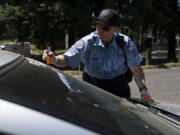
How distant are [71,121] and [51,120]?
0.28 ft

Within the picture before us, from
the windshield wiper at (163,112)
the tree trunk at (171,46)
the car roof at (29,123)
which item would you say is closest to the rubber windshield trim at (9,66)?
the car roof at (29,123)

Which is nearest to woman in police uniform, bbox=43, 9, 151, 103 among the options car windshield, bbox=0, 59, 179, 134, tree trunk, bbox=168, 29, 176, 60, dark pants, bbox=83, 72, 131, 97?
dark pants, bbox=83, 72, 131, 97

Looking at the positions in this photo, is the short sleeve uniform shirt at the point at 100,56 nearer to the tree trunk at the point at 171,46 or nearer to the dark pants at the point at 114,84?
the dark pants at the point at 114,84

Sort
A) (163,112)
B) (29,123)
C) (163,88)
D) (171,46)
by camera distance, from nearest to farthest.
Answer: (29,123) → (163,112) → (163,88) → (171,46)

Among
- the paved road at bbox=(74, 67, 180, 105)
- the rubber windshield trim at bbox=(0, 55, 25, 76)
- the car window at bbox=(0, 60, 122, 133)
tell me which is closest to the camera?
the car window at bbox=(0, 60, 122, 133)

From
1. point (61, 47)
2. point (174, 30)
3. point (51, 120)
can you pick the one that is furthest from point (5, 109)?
point (61, 47)

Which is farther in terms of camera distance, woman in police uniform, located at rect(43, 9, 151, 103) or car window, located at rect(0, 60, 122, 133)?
woman in police uniform, located at rect(43, 9, 151, 103)

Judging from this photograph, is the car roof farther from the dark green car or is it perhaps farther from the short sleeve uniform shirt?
the short sleeve uniform shirt

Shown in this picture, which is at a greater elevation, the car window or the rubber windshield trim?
the rubber windshield trim

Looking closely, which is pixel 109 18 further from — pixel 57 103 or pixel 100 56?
pixel 57 103

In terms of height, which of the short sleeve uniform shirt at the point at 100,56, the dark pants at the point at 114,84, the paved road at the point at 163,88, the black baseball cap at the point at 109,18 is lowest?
the paved road at the point at 163,88

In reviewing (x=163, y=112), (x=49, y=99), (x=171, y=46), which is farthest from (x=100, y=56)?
(x=171, y=46)

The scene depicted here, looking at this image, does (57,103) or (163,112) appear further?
(163,112)

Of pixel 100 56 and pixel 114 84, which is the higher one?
pixel 100 56
